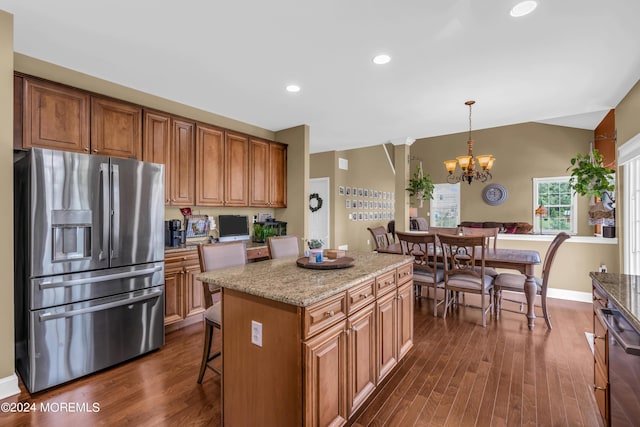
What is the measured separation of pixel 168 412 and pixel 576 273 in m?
5.20

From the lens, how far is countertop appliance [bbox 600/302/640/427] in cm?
115

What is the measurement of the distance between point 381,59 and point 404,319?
2.20 m

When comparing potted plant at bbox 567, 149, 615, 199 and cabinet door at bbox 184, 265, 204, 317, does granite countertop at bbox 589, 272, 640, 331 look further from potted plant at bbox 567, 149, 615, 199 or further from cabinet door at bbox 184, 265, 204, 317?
cabinet door at bbox 184, 265, 204, 317

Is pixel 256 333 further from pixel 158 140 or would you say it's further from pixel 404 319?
pixel 158 140

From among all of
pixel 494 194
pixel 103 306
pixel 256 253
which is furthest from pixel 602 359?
pixel 494 194

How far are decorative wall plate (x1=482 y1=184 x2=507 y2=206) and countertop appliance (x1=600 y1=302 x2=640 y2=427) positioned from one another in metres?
7.40

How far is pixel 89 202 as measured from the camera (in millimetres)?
2377

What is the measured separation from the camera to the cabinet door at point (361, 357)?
1.76 meters

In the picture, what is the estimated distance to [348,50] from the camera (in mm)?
2457

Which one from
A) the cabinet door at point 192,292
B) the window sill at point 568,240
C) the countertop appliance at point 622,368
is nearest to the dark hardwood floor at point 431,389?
the cabinet door at point 192,292

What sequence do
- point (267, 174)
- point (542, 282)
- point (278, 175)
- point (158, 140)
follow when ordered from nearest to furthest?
1. point (158, 140)
2. point (542, 282)
3. point (267, 174)
4. point (278, 175)

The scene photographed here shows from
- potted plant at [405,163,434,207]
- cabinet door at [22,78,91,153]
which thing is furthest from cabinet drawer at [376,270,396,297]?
potted plant at [405,163,434,207]

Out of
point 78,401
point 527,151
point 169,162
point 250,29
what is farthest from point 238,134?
point 527,151

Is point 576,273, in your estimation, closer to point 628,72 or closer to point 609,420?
point 628,72
